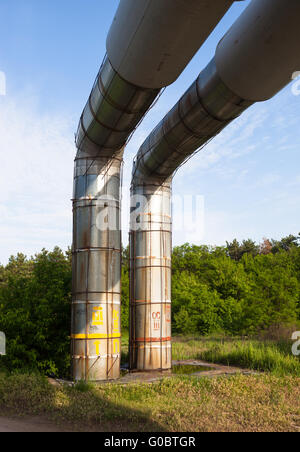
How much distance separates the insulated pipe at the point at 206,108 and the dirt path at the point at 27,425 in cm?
620

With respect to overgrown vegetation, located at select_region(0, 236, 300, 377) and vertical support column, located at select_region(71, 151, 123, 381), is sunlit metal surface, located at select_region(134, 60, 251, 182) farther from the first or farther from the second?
overgrown vegetation, located at select_region(0, 236, 300, 377)

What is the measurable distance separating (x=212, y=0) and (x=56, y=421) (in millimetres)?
8190

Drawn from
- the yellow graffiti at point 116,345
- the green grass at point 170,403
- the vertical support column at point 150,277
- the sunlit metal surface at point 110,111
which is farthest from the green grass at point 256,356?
the sunlit metal surface at point 110,111

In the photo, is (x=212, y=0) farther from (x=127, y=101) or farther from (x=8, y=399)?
(x=8, y=399)

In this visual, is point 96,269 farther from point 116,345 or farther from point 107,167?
point 107,167

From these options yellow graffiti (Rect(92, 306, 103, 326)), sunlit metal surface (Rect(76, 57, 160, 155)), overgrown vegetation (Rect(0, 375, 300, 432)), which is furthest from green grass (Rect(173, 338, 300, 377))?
sunlit metal surface (Rect(76, 57, 160, 155))

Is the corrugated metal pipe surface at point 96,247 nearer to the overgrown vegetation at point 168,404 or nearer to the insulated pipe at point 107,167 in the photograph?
the insulated pipe at point 107,167

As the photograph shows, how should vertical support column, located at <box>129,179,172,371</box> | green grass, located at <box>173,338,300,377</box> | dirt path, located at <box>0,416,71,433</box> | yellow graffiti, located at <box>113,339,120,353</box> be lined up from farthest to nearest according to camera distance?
1. vertical support column, located at <box>129,179,172,371</box>
2. green grass, located at <box>173,338,300,377</box>
3. yellow graffiti, located at <box>113,339,120,353</box>
4. dirt path, located at <box>0,416,71,433</box>

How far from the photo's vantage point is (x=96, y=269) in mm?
12195

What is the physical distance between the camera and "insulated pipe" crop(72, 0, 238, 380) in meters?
7.79

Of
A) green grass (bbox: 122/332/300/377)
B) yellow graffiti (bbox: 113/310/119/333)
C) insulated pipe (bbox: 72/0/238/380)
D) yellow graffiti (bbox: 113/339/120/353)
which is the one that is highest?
insulated pipe (bbox: 72/0/238/380)

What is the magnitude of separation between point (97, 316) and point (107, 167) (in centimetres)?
473

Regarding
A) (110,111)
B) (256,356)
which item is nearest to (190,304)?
(256,356)
